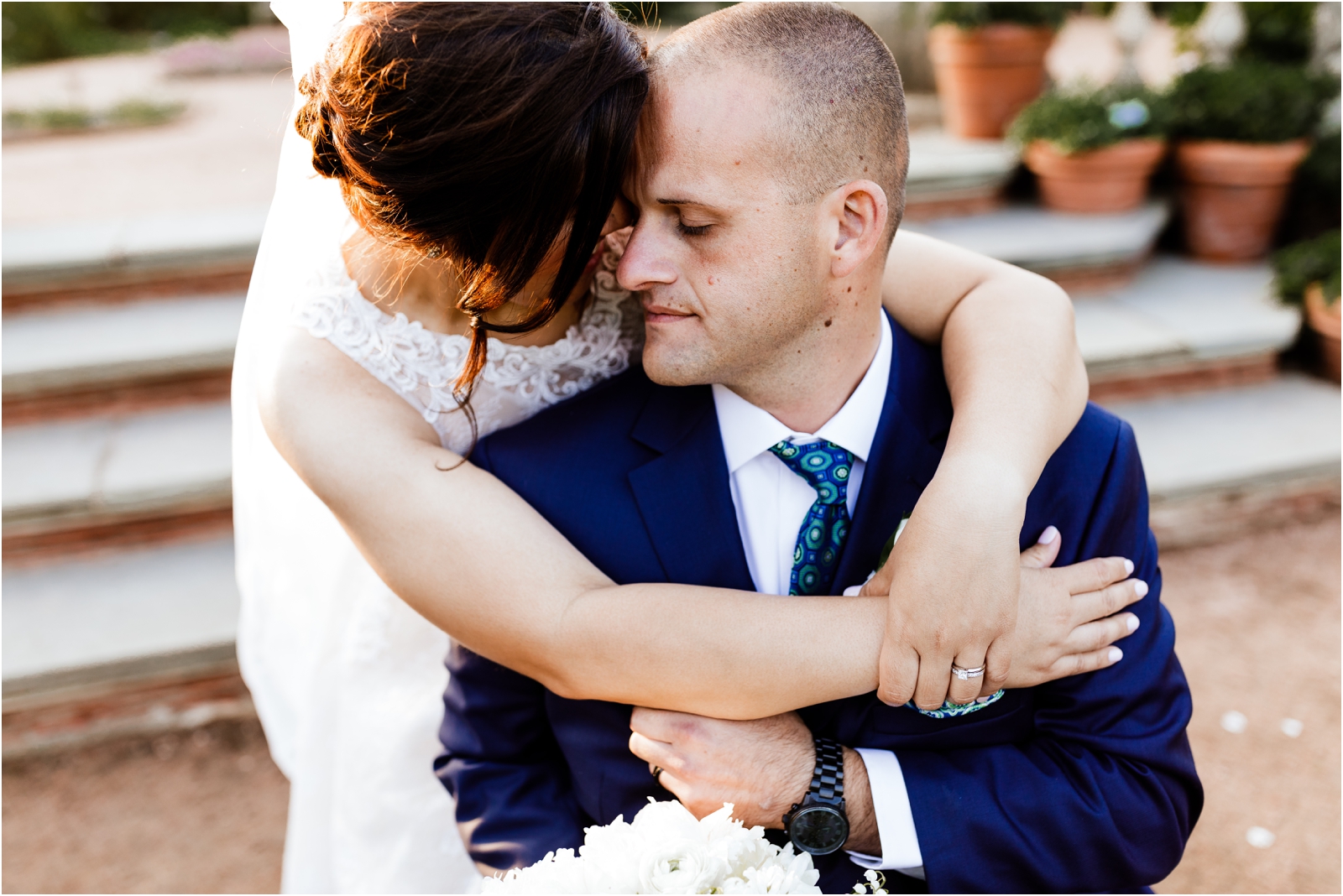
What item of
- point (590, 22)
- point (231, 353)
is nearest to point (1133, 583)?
point (590, 22)

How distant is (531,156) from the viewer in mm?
1490

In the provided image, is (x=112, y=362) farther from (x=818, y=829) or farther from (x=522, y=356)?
(x=818, y=829)

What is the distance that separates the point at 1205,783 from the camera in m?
2.90

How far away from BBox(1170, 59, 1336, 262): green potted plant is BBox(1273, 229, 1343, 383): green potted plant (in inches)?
14.9

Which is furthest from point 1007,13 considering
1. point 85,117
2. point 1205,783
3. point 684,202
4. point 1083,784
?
point 85,117

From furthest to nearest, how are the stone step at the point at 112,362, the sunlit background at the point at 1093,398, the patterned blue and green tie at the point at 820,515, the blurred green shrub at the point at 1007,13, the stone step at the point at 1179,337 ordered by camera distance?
the blurred green shrub at the point at 1007,13 → the stone step at the point at 1179,337 → the stone step at the point at 112,362 → the sunlit background at the point at 1093,398 → the patterned blue and green tie at the point at 820,515

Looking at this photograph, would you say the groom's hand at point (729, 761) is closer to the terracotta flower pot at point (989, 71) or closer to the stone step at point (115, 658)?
the stone step at point (115, 658)

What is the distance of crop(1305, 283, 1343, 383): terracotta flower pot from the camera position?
14.0ft

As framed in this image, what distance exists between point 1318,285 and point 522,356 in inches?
159

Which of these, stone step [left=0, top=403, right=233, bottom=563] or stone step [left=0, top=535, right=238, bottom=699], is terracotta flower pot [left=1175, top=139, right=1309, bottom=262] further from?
stone step [left=0, top=535, right=238, bottom=699]

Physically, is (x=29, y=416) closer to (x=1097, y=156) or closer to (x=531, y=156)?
(x=531, y=156)

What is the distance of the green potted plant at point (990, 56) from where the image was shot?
5148 mm

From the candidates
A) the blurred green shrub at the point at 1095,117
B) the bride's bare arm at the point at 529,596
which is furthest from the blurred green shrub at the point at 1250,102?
the bride's bare arm at the point at 529,596

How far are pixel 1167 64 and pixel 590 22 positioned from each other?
23.6 feet
